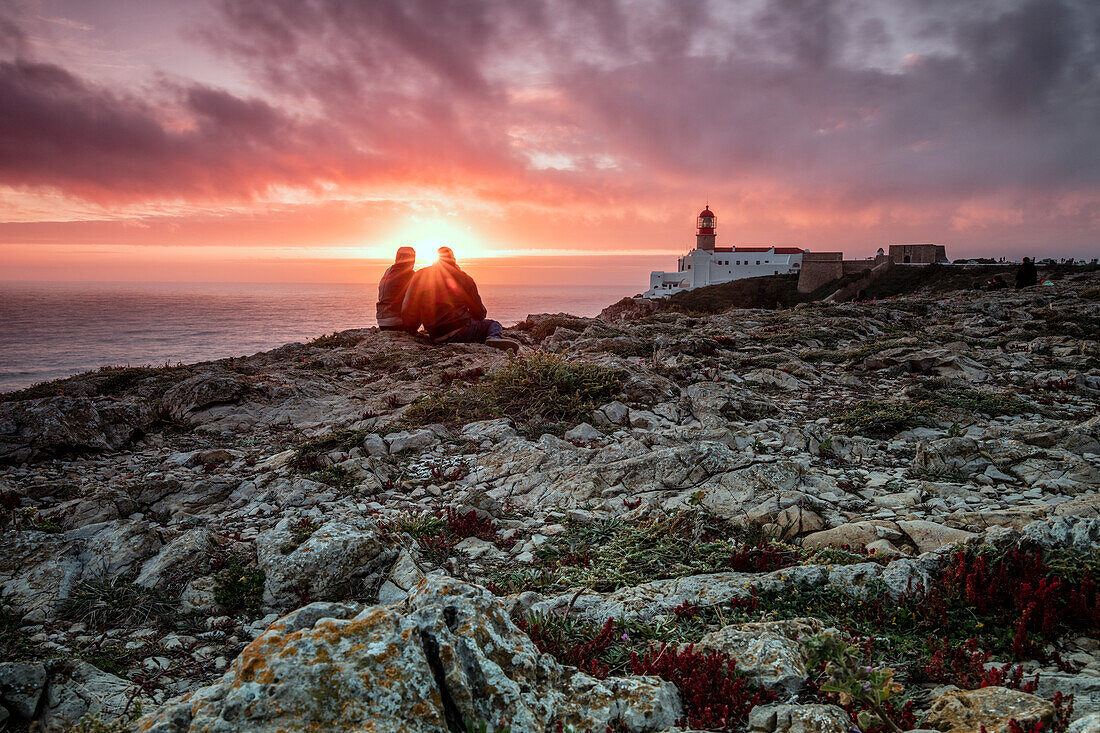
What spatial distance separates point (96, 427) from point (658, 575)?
9.51 meters

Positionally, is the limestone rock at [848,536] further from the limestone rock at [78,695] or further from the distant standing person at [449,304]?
the distant standing person at [449,304]

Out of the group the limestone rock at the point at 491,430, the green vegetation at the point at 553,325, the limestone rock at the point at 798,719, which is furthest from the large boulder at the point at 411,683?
the green vegetation at the point at 553,325

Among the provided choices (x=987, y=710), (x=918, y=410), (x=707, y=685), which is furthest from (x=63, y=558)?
(x=918, y=410)

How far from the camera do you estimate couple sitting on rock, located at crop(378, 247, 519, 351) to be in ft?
53.8

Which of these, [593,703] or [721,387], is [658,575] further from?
[721,387]

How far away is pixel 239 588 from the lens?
4.44 m

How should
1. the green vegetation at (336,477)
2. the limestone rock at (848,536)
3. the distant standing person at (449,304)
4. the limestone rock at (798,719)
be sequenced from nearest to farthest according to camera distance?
the limestone rock at (798,719) → the limestone rock at (848,536) → the green vegetation at (336,477) → the distant standing person at (449,304)

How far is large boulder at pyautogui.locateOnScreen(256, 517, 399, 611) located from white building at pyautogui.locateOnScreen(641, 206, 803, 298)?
318 feet

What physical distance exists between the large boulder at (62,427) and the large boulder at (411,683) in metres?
8.15

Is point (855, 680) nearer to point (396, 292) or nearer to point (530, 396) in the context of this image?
point (530, 396)

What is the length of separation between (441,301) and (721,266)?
94407mm

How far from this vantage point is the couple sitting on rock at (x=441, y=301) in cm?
1641

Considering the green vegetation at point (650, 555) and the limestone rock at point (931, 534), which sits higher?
the limestone rock at point (931, 534)

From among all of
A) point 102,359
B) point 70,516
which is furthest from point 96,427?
point 102,359
